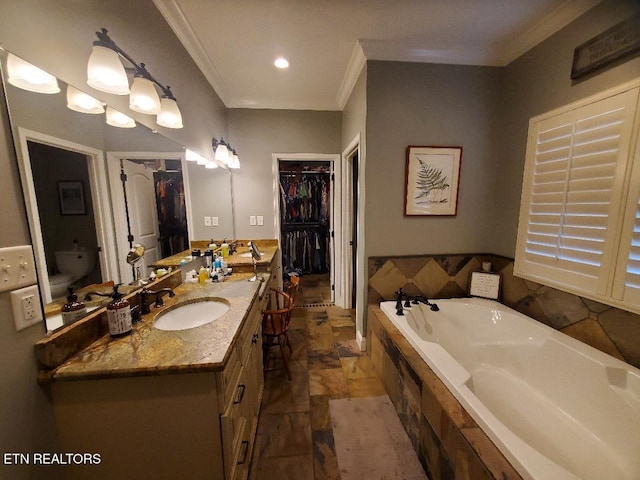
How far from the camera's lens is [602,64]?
1.45 meters

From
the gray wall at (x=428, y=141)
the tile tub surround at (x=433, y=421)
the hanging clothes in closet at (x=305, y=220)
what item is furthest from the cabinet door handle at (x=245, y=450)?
the hanging clothes in closet at (x=305, y=220)

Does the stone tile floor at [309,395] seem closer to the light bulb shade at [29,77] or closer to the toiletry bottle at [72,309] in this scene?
the toiletry bottle at [72,309]

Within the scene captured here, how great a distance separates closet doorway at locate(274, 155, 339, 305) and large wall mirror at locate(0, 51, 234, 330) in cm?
293

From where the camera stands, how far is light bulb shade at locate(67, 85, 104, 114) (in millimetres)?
964

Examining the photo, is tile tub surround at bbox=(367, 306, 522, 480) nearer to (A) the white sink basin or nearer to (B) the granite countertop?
(B) the granite countertop

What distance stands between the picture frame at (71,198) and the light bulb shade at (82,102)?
0.31 m

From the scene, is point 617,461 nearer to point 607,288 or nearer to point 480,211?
point 607,288

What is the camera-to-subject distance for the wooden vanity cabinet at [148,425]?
0.89 metres

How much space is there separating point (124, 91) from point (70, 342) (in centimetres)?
110

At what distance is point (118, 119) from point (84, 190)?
1.40 ft

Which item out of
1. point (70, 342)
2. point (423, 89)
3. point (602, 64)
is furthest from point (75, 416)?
point (602, 64)

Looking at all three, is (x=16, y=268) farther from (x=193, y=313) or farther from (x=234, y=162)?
(x=234, y=162)

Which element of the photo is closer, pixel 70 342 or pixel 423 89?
pixel 70 342

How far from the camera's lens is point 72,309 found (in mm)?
984
